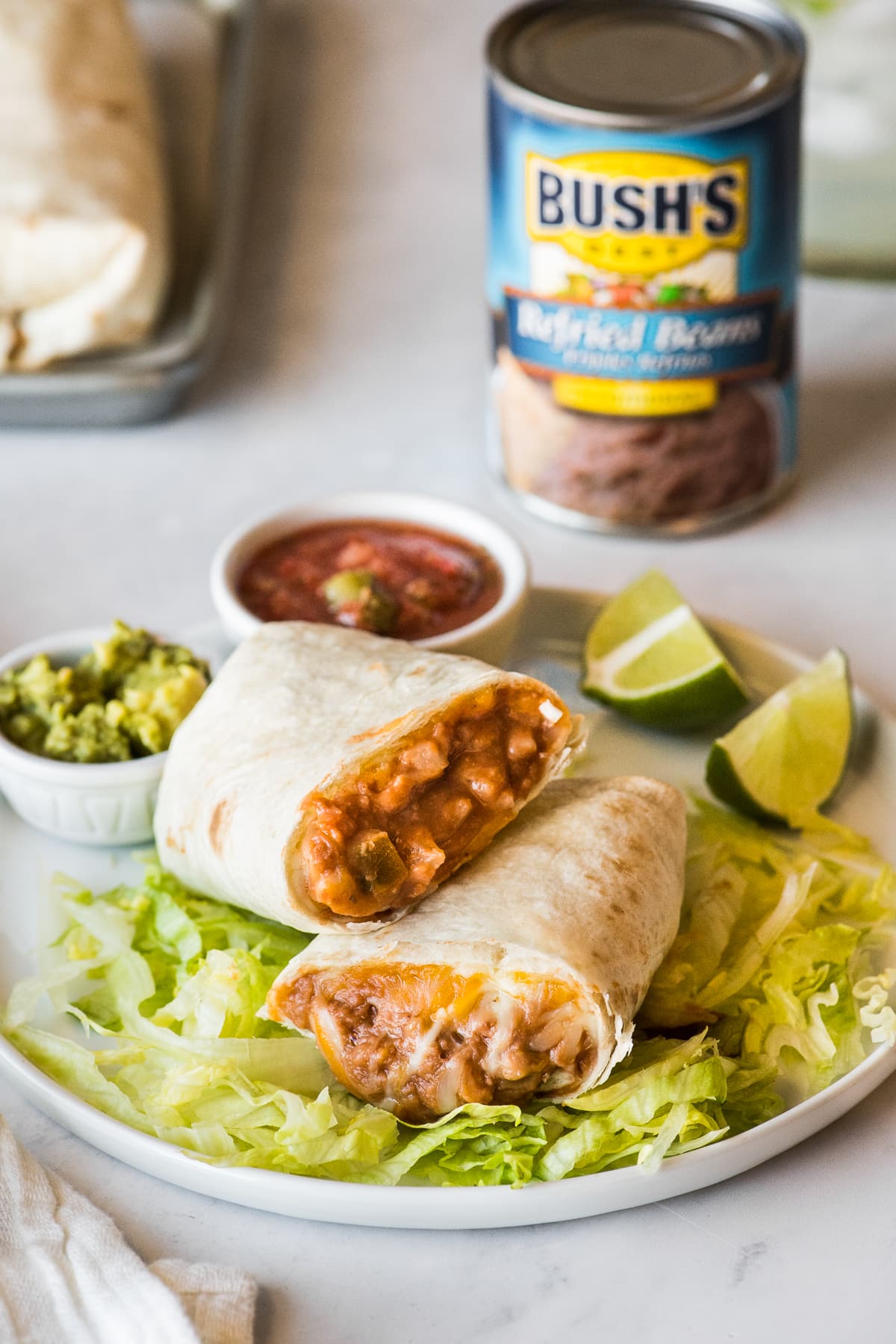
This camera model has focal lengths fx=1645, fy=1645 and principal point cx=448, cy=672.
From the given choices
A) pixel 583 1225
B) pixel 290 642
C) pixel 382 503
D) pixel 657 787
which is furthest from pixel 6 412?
pixel 583 1225

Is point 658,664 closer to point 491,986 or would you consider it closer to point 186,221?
point 491,986

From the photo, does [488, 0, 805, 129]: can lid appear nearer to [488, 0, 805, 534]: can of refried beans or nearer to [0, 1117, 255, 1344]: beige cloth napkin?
[488, 0, 805, 534]: can of refried beans

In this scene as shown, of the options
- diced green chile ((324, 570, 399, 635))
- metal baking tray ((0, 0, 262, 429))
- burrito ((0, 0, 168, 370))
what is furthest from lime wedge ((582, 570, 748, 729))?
burrito ((0, 0, 168, 370))

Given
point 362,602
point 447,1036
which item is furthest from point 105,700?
point 447,1036

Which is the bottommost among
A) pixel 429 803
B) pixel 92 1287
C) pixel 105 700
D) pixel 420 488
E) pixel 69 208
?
pixel 420 488

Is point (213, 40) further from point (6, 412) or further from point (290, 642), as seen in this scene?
point (290, 642)

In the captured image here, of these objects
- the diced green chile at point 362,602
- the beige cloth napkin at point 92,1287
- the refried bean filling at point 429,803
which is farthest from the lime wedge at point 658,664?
the beige cloth napkin at point 92,1287
